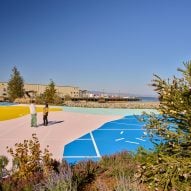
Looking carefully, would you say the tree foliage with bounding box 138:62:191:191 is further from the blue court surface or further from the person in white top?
the person in white top

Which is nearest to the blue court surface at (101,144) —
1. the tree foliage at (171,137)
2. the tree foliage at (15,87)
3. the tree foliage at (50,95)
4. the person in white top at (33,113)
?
the person in white top at (33,113)

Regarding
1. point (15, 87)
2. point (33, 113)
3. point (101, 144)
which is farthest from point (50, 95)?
point (101, 144)

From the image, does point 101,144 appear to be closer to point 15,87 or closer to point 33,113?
point 33,113

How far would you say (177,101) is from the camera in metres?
5.52

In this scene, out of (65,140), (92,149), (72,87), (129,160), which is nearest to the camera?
(129,160)

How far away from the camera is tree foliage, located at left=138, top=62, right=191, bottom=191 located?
5.29 metres

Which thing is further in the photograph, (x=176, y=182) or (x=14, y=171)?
(x=14, y=171)

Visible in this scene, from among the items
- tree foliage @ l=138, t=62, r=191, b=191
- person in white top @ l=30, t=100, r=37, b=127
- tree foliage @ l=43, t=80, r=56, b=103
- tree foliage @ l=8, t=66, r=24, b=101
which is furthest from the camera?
tree foliage @ l=8, t=66, r=24, b=101

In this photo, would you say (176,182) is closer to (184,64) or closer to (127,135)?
(184,64)

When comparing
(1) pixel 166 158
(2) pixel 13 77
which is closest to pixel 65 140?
(1) pixel 166 158

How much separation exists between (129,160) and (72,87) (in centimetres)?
12504

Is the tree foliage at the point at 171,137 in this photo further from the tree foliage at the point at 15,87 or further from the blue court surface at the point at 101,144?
the tree foliage at the point at 15,87

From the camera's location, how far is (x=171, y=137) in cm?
561

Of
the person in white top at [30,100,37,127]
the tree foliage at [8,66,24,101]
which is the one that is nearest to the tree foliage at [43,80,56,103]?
the tree foliage at [8,66,24,101]
